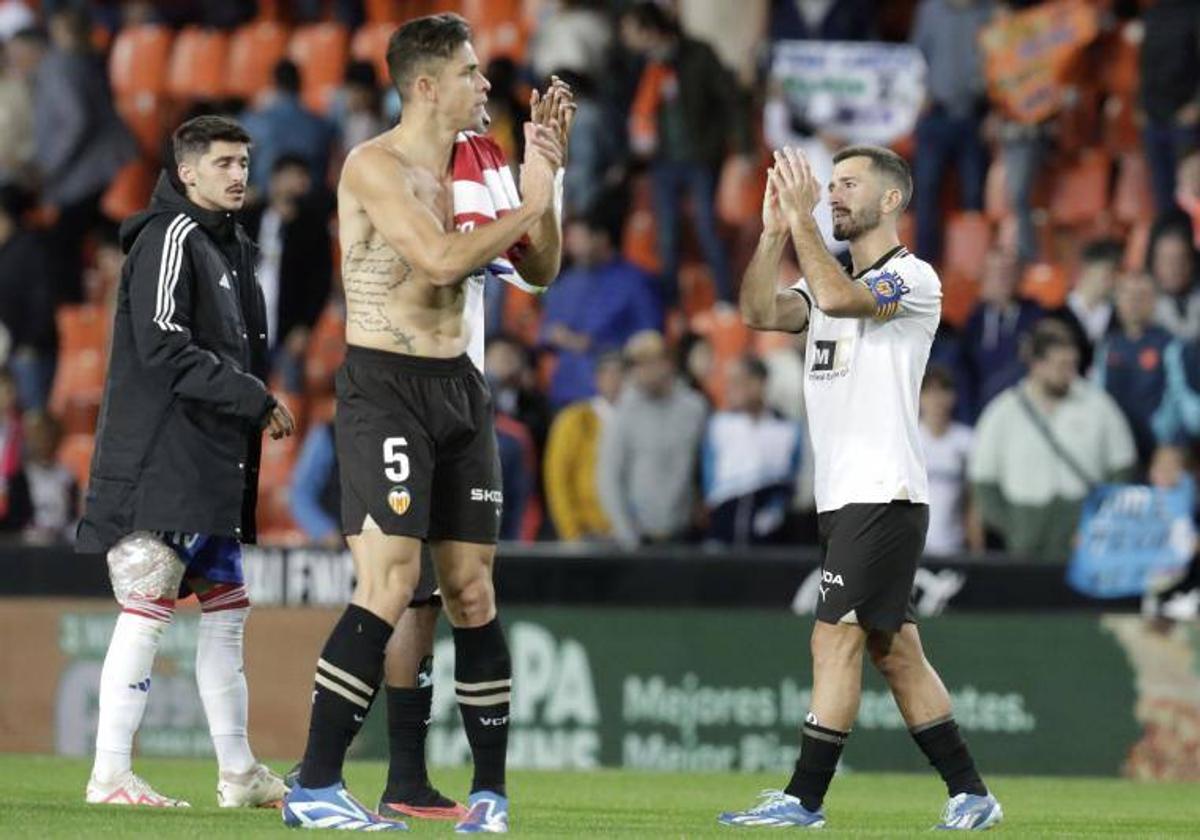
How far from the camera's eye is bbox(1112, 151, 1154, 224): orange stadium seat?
17.3 meters

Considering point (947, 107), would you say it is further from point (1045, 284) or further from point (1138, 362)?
point (1138, 362)

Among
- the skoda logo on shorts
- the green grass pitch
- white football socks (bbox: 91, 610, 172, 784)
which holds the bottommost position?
the green grass pitch

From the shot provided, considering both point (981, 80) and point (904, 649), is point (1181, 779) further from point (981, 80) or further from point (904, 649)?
point (981, 80)

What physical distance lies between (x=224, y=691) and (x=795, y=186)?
269cm

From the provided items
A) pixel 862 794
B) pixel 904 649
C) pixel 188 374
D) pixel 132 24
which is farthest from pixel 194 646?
pixel 132 24

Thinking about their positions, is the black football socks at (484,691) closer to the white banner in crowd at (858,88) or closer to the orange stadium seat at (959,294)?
the orange stadium seat at (959,294)

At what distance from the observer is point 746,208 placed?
1809 cm

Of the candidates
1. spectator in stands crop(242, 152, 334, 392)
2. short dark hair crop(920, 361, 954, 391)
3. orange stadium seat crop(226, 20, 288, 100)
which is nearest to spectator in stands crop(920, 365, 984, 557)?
short dark hair crop(920, 361, 954, 391)

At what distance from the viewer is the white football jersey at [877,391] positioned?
341 inches

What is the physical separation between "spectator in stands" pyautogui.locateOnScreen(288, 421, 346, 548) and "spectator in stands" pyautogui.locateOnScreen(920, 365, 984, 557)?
3605 millimetres

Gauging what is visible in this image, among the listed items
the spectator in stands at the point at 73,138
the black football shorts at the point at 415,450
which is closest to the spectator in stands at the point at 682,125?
the spectator in stands at the point at 73,138

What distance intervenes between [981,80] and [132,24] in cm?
829

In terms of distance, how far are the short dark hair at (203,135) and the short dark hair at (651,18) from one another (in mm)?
8877

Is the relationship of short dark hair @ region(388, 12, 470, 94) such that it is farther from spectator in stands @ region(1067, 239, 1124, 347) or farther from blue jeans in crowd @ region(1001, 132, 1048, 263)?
blue jeans in crowd @ region(1001, 132, 1048, 263)
